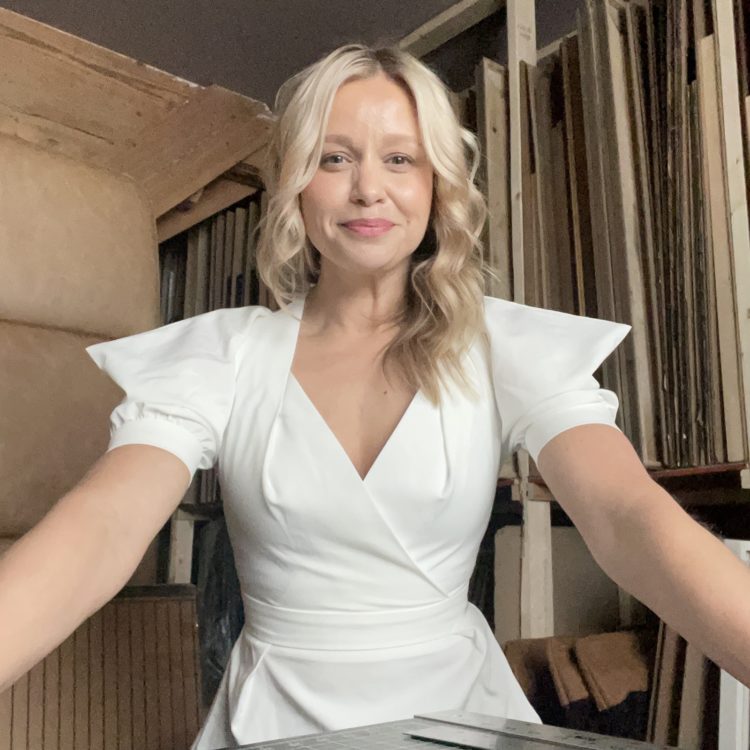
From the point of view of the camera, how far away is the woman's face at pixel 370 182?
94 centimetres

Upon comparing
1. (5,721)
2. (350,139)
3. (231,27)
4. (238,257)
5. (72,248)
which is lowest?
(5,721)

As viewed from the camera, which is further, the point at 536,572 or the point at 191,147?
the point at 191,147

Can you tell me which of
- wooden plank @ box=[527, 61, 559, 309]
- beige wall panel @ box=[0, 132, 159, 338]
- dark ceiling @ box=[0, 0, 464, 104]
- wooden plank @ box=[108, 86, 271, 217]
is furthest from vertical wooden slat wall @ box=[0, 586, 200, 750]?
dark ceiling @ box=[0, 0, 464, 104]

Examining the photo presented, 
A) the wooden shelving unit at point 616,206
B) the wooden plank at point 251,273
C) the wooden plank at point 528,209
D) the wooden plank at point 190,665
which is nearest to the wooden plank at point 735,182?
the wooden shelving unit at point 616,206

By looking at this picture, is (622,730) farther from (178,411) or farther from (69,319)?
(69,319)

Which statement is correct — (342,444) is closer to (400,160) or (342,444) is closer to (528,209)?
(400,160)

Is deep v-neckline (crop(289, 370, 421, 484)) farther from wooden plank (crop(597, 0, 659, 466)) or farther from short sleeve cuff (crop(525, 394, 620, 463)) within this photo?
wooden plank (crop(597, 0, 659, 466))

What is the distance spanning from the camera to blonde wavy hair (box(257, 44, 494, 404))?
942 mm

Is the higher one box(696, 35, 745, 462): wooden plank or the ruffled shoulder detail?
box(696, 35, 745, 462): wooden plank

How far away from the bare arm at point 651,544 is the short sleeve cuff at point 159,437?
34 centimetres

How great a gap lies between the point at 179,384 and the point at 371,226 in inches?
10.6

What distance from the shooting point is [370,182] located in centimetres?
93

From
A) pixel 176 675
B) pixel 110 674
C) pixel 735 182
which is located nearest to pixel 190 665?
pixel 176 675

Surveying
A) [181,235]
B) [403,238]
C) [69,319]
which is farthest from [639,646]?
[181,235]
